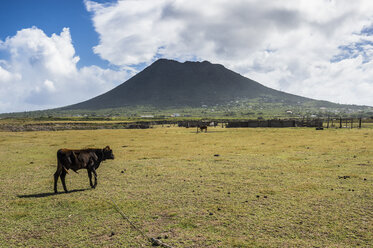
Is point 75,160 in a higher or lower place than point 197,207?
higher

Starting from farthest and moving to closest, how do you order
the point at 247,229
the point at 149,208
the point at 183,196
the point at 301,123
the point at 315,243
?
the point at 301,123 → the point at 183,196 → the point at 149,208 → the point at 247,229 → the point at 315,243

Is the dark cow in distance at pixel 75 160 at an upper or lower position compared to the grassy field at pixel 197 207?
upper

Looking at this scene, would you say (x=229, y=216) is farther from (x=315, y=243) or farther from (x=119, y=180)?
(x=119, y=180)

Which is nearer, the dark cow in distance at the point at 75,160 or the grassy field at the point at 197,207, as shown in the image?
the grassy field at the point at 197,207

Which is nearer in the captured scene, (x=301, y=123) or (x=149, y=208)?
(x=149, y=208)

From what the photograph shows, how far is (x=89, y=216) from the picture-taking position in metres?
9.79

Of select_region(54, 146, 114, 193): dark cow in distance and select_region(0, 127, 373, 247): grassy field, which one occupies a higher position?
select_region(54, 146, 114, 193): dark cow in distance

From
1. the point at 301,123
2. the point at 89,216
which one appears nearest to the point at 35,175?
the point at 89,216

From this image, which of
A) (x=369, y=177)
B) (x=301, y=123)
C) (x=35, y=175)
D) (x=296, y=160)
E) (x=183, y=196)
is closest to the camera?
(x=183, y=196)

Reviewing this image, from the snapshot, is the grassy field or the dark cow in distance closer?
the grassy field

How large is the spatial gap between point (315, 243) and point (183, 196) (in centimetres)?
589

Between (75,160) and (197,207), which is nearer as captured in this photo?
(197,207)

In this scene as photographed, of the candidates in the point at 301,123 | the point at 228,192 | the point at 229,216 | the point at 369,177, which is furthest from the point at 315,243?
the point at 301,123

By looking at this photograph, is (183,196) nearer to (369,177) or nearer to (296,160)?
(369,177)
